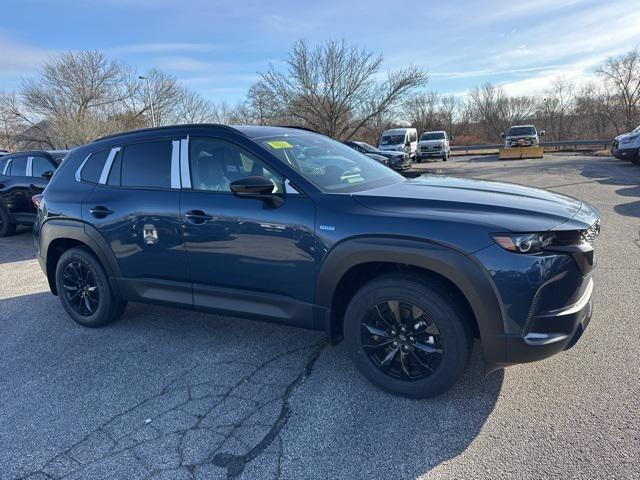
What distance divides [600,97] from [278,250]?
4538 cm

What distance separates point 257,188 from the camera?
291cm

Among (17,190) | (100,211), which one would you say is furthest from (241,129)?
(17,190)

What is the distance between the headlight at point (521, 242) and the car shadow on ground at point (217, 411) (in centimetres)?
107

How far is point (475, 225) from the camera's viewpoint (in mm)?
2463

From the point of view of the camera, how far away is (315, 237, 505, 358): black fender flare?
2441mm

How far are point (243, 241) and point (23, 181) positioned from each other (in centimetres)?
787

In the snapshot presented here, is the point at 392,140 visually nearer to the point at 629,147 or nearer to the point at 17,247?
the point at 629,147

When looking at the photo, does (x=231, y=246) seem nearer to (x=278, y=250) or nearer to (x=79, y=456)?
(x=278, y=250)

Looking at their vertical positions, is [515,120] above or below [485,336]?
above

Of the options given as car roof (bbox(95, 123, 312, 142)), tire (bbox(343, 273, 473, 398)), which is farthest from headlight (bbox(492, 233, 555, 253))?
car roof (bbox(95, 123, 312, 142))

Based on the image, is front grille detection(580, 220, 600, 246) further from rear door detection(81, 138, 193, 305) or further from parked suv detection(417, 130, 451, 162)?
parked suv detection(417, 130, 451, 162)

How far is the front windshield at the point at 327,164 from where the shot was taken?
319 centimetres

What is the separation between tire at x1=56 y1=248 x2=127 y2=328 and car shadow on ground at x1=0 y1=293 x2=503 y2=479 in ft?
0.96

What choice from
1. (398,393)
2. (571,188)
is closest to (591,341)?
(398,393)
